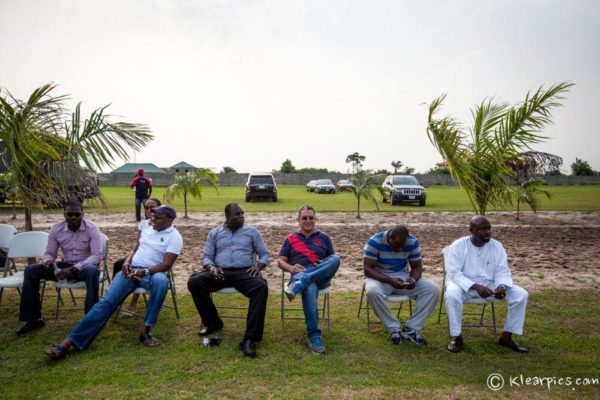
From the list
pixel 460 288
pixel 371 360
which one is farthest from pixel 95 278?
pixel 460 288

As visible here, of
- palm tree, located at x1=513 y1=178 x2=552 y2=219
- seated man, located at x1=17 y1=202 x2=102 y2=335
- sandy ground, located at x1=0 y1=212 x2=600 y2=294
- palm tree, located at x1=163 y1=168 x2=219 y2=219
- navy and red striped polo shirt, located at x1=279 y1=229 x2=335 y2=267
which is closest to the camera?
seated man, located at x1=17 y1=202 x2=102 y2=335

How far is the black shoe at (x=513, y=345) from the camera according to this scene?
169 inches

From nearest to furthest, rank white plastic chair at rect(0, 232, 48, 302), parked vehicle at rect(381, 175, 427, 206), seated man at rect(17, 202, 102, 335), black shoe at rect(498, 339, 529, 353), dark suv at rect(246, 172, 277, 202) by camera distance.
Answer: black shoe at rect(498, 339, 529, 353), seated man at rect(17, 202, 102, 335), white plastic chair at rect(0, 232, 48, 302), parked vehicle at rect(381, 175, 427, 206), dark suv at rect(246, 172, 277, 202)

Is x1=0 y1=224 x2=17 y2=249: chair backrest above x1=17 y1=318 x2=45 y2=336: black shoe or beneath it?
above

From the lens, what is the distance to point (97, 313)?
4.33m

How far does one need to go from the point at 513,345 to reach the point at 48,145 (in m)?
5.84

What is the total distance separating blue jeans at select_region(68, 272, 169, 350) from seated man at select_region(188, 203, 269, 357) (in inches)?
13.9

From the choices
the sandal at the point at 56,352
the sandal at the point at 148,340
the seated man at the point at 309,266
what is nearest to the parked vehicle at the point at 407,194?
the seated man at the point at 309,266

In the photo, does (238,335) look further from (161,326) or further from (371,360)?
(371,360)

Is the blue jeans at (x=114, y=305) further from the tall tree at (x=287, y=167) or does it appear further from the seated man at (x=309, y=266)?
the tall tree at (x=287, y=167)

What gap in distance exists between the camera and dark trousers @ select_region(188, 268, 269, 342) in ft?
14.9

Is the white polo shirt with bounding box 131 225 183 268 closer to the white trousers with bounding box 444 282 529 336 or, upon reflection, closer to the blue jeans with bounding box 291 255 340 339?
the blue jeans with bounding box 291 255 340 339

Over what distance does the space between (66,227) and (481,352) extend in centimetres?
482

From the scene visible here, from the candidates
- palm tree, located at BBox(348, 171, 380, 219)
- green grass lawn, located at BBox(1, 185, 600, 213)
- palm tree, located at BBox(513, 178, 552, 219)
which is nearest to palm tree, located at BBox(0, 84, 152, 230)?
green grass lawn, located at BBox(1, 185, 600, 213)
